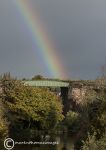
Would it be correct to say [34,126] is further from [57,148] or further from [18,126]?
[57,148]

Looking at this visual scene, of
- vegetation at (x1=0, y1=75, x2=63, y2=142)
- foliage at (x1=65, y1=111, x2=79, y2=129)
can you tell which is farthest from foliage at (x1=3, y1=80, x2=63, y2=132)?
foliage at (x1=65, y1=111, x2=79, y2=129)

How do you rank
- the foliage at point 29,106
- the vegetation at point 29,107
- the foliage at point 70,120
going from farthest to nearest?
the foliage at point 70,120 < the foliage at point 29,106 < the vegetation at point 29,107

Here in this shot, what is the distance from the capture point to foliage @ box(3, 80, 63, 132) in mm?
53550

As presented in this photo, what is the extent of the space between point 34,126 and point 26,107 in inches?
133

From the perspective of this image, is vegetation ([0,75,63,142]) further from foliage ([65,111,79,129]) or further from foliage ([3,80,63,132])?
foliage ([65,111,79,129])

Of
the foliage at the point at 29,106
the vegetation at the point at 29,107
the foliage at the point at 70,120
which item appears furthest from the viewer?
the foliage at the point at 70,120

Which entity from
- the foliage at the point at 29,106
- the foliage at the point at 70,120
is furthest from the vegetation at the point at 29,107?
the foliage at the point at 70,120

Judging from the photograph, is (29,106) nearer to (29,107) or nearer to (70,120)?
(29,107)

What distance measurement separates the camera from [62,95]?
273 ft

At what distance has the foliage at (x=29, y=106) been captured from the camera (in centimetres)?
5355

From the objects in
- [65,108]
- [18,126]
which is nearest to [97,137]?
[18,126]

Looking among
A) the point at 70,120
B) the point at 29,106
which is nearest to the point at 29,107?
the point at 29,106

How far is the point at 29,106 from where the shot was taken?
179 ft

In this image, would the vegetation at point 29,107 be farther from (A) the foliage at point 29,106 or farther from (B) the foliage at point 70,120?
(B) the foliage at point 70,120
